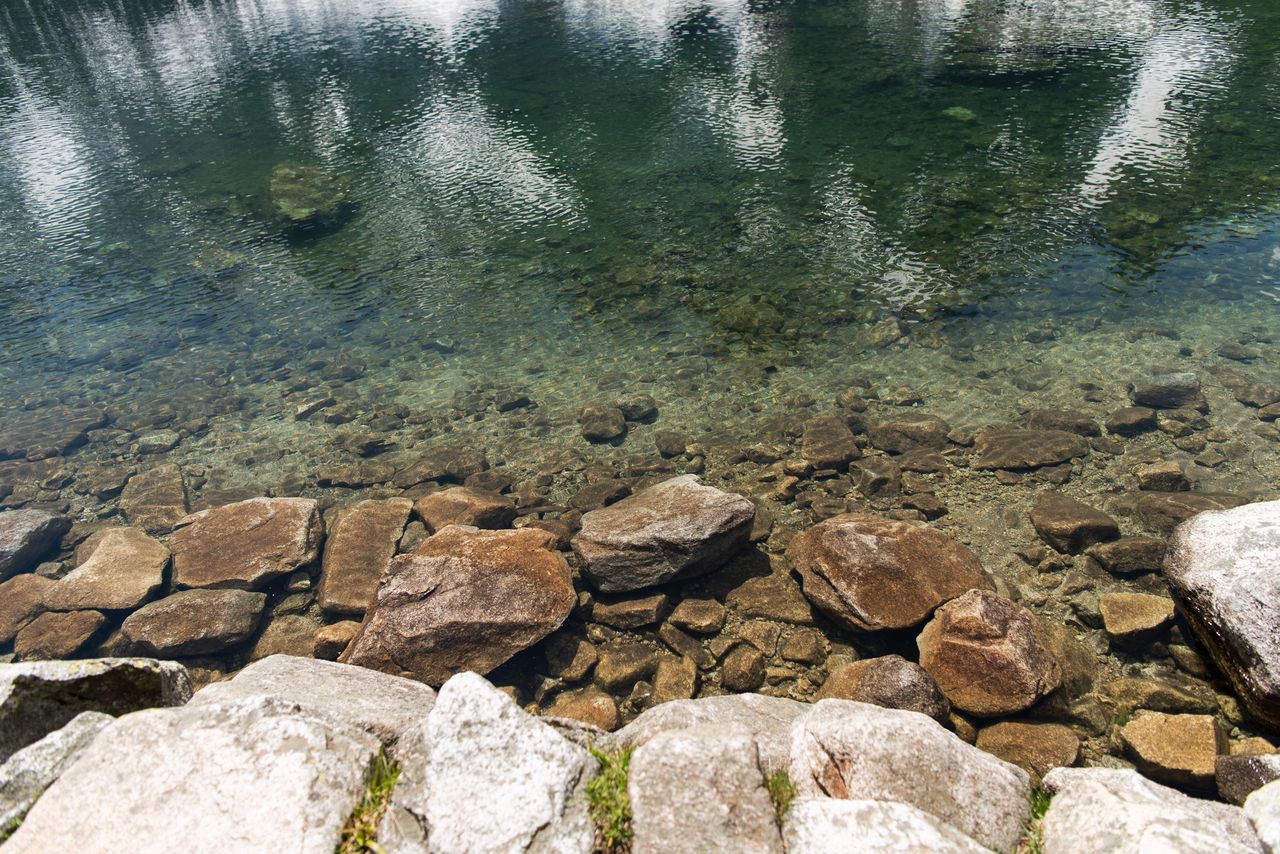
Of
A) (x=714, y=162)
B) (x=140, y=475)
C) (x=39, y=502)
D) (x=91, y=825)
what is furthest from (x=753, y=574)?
(x=714, y=162)

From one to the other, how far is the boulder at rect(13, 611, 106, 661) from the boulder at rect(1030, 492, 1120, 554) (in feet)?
44.2

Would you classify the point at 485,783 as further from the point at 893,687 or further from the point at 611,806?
the point at 893,687

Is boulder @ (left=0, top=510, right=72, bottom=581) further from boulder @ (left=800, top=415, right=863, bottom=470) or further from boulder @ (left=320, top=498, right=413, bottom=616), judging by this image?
boulder @ (left=800, top=415, right=863, bottom=470)

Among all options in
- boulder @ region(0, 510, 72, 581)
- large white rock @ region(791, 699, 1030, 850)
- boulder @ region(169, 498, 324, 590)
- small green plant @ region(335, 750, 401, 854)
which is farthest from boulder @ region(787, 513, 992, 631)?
boulder @ region(0, 510, 72, 581)

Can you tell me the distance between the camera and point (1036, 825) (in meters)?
4.92

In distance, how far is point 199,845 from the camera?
13.4ft

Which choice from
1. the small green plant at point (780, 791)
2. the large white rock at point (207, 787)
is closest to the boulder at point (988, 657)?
the small green plant at point (780, 791)

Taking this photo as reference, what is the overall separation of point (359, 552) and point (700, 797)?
26.9 ft

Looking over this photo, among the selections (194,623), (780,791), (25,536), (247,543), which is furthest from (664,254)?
(780,791)

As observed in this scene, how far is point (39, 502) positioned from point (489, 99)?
27.3 meters

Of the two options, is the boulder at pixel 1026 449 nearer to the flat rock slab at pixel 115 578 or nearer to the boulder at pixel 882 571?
the boulder at pixel 882 571

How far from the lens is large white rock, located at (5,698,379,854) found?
4.15 meters

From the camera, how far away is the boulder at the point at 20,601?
10.9 metres

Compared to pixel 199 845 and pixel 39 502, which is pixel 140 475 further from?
pixel 199 845
